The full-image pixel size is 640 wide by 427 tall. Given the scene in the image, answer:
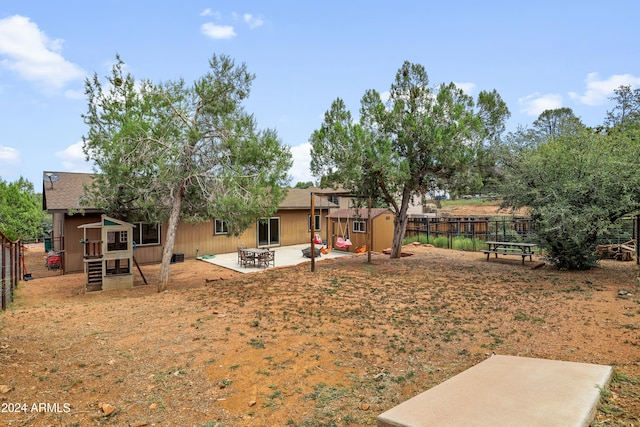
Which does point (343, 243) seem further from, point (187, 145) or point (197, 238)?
point (187, 145)

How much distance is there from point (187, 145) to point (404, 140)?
6.95 metres

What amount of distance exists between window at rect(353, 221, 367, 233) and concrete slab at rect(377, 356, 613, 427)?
12459 millimetres

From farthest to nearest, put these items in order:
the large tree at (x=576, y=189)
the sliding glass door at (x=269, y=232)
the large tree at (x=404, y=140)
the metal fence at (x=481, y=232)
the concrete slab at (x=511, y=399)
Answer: the sliding glass door at (x=269, y=232)
the metal fence at (x=481, y=232)
the large tree at (x=404, y=140)
the large tree at (x=576, y=189)
the concrete slab at (x=511, y=399)

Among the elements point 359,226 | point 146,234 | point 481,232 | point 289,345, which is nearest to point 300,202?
point 359,226

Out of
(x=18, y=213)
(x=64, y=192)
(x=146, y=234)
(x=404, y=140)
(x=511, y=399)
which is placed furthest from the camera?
(x=18, y=213)

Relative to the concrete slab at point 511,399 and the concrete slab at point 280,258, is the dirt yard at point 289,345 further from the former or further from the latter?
the concrete slab at point 280,258

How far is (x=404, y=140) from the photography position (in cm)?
1142

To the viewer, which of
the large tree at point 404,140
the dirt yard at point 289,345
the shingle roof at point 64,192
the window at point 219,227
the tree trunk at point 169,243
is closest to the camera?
the dirt yard at point 289,345

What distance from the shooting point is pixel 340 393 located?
3473mm

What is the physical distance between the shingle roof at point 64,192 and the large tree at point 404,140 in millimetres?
8057

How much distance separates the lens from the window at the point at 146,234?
533 inches

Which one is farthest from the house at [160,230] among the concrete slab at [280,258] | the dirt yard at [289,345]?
the dirt yard at [289,345]

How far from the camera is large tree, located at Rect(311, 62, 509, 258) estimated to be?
35.4 ft

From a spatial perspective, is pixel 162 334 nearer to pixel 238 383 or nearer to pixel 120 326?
pixel 120 326
